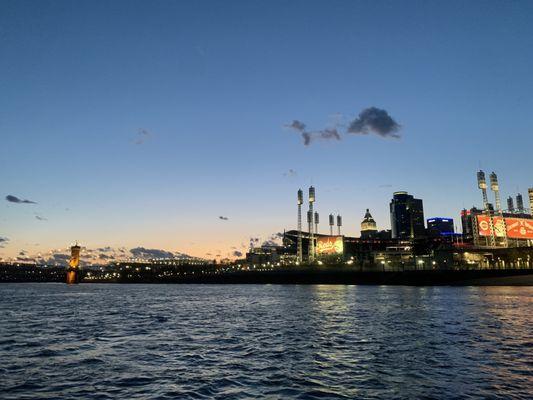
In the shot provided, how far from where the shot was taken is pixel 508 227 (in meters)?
180

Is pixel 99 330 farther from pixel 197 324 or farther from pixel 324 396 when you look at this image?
pixel 324 396

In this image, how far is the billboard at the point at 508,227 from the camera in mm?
177250

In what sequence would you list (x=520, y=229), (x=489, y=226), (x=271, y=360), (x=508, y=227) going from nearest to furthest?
(x=271, y=360), (x=520, y=229), (x=508, y=227), (x=489, y=226)

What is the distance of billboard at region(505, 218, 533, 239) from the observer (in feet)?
579

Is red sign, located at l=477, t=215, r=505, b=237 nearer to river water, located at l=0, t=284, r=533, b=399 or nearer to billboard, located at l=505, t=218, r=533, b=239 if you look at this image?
billboard, located at l=505, t=218, r=533, b=239

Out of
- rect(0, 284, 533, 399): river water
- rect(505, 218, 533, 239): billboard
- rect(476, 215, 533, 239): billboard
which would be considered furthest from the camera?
rect(476, 215, 533, 239): billboard

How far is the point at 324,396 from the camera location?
1853 centimetres

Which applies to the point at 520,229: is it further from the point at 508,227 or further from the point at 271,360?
the point at 271,360

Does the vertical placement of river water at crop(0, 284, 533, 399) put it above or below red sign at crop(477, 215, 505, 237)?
below

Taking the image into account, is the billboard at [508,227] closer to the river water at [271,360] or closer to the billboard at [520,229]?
the billboard at [520,229]

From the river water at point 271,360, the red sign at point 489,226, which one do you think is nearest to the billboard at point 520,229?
the red sign at point 489,226

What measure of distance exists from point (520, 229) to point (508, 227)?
184 inches

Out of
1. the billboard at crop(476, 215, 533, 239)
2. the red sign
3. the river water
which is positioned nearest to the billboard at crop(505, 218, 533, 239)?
the billboard at crop(476, 215, 533, 239)

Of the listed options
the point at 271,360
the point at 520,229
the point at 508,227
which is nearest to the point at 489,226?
the point at 508,227
